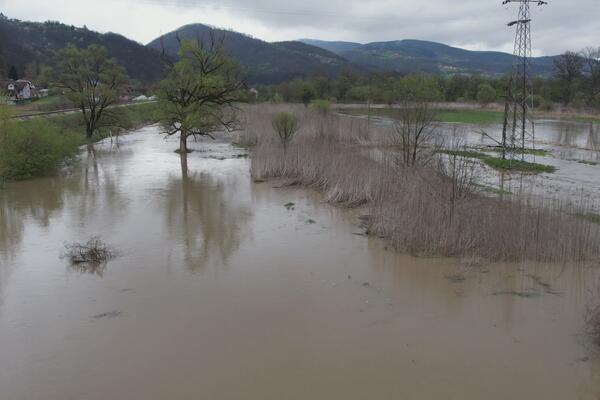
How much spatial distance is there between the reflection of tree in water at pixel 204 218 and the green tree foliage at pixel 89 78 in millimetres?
12077

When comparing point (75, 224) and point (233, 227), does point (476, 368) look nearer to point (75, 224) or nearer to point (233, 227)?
point (233, 227)

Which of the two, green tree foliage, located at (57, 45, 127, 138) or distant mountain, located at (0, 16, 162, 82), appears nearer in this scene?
green tree foliage, located at (57, 45, 127, 138)

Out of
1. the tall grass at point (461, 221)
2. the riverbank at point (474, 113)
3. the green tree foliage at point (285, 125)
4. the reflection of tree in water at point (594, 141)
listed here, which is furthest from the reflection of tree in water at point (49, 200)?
the riverbank at point (474, 113)

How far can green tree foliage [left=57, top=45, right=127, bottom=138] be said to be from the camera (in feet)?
82.2

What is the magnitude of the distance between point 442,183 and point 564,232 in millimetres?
2497

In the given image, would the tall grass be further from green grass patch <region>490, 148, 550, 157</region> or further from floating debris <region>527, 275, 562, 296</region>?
green grass patch <region>490, 148, 550, 157</region>

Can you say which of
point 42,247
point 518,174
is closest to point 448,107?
point 518,174

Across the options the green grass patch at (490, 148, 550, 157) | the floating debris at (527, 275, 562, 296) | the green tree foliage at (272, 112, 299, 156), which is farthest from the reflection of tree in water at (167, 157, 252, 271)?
the green grass patch at (490, 148, 550, 157)

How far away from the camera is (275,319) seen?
611cm

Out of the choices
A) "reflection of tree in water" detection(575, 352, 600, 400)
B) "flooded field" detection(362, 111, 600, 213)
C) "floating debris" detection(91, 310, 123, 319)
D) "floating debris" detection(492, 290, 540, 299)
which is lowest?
Answer: "reflection of tree in water" detection(575, 352, 600, 400)

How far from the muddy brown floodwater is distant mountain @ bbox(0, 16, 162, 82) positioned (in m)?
86.4

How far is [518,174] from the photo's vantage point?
1567cm

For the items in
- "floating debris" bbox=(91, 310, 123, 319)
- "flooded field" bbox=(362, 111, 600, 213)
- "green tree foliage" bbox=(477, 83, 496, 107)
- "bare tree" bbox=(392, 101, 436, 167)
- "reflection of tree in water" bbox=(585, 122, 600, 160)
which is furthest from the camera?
Result: "green tree foliage" bbox=(477, 83, 496, 107)

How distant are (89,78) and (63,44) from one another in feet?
305
